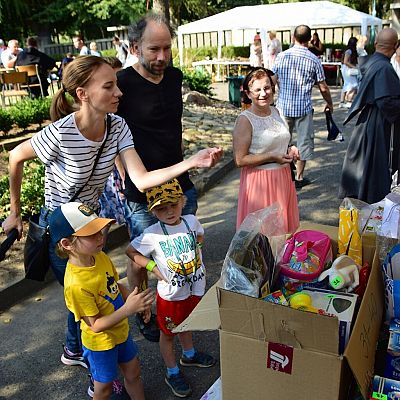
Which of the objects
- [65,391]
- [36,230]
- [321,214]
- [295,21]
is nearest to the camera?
[36,230]

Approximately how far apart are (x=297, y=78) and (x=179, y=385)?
4.65 meters

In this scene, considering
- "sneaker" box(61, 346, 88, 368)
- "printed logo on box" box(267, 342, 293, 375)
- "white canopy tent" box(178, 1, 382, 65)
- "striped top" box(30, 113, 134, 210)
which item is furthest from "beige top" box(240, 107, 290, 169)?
"white canopy tent" box(178, 1, 382, 65)

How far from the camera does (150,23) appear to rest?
312cm

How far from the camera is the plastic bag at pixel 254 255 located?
1.80 m

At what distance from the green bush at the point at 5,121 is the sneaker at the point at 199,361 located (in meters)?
6.81

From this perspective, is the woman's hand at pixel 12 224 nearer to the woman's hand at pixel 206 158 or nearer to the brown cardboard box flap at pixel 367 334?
the woman's hand at pixel 206 158

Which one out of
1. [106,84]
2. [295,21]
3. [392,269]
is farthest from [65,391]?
[295,21]

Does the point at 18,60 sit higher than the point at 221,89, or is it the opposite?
the point at 18,60

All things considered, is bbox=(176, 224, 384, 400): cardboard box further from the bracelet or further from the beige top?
the beige top

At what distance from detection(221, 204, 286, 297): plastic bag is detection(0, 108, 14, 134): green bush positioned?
7.52 metres

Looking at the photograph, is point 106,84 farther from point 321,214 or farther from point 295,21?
point 295,21

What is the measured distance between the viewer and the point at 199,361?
3.18 metres

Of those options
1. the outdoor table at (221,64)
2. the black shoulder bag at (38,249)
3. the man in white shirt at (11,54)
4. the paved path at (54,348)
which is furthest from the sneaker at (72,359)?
the outdoor table at (221,64)

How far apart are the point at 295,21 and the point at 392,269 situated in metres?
14.9
